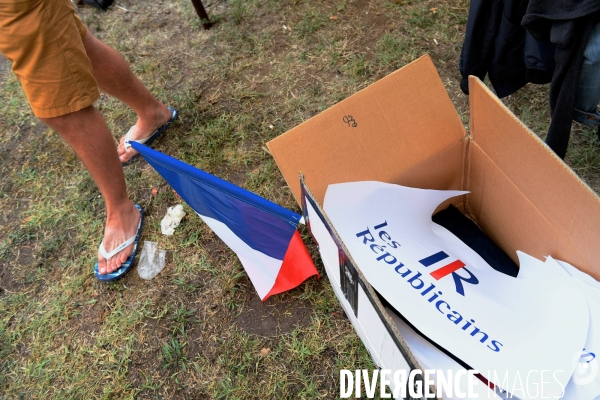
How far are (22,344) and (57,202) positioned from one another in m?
0.60

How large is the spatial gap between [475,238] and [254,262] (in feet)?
2.16

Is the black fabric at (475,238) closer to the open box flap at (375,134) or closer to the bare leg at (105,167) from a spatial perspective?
the open box flap at (375,134)

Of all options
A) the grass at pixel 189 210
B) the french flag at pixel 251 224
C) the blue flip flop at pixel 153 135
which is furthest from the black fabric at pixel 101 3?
the french flag at pixel 251 224

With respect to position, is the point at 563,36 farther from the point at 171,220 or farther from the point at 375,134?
the point at 171,220

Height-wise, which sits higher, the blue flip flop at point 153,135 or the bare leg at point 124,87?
the bare leg at point 124,87

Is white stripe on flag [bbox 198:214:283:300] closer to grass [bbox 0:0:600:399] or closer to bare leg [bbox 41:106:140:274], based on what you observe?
grass [bbox 0:0:600:399]

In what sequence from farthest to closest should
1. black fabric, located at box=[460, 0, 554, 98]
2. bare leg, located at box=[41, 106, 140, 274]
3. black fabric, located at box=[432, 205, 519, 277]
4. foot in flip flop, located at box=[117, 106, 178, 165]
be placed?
foot in flip flop, located at box=[117, 106, 178, 165] → bare leg, located at box=[41, 106, 140, 274] → black fabric, located at box=[432, 205, 519, 277] → black fabric, located at box=[460, 0, 554, 98]

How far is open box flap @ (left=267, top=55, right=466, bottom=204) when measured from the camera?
1.07 meters

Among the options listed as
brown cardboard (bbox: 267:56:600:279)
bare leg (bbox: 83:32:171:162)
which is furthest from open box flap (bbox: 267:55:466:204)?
bare leg (bbox: 83:32:171:162)

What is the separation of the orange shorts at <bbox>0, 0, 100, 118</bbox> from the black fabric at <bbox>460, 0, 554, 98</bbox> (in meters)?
1.13

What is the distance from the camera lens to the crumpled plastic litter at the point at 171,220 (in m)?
1.66

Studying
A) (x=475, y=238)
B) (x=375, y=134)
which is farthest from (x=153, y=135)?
(x=475, y=238)

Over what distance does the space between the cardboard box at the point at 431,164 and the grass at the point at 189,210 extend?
416mm

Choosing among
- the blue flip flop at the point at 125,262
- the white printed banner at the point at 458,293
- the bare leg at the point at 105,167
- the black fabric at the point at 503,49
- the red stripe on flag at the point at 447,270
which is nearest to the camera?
the white printed banner at the point at 458,293
